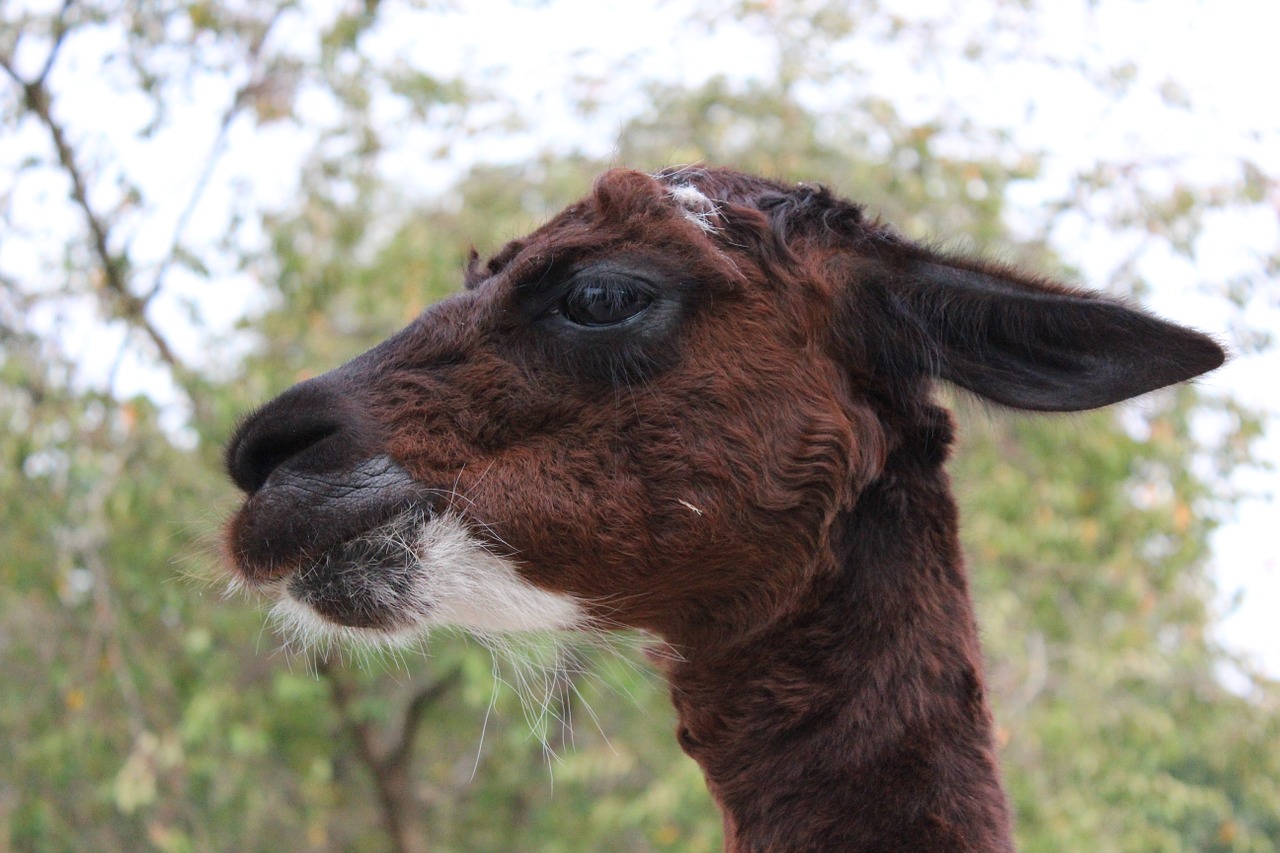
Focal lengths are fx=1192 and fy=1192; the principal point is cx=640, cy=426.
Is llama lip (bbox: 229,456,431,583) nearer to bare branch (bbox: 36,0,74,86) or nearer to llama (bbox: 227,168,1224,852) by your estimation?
llama (bbox: 227,168,1224,852)

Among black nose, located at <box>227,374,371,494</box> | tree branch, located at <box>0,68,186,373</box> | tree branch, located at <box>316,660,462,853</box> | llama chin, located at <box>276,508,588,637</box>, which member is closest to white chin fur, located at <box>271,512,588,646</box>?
llama chin, located at <box>276,508,588,637</box>

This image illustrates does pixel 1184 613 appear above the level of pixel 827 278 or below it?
below

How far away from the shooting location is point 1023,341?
244 centimetres

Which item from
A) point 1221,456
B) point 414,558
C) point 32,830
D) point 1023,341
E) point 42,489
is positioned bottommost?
point 32,830

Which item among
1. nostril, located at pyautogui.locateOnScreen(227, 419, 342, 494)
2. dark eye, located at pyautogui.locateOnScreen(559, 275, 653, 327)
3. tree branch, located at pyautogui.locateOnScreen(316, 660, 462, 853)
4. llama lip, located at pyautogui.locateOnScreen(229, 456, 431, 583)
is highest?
dark eye, located at pyautogui.locateOnScreen(559, 275, 653, 327)

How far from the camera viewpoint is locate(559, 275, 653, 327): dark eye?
241 centimetres

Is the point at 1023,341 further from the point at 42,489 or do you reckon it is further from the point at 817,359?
the point at 42,489

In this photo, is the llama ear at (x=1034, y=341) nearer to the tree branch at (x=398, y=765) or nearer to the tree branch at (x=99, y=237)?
the tree branch at (x=99, y=237)

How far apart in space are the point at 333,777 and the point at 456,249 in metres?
5.81

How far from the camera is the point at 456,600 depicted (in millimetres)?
2400

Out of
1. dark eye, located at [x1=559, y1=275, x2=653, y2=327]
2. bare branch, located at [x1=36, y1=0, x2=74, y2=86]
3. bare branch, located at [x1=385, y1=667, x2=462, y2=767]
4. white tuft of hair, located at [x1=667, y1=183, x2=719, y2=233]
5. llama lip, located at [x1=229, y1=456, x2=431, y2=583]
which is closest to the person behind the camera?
llama lip, located at [x1=229, y1=456, x2=431, y2=583]

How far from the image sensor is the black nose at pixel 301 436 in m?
2.26

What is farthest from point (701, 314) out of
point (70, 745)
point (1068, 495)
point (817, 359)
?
point (70, 745)

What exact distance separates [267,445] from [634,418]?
28.0 inches
